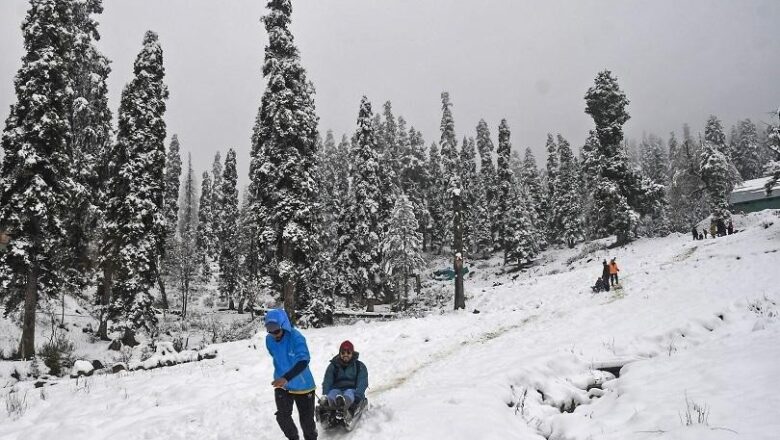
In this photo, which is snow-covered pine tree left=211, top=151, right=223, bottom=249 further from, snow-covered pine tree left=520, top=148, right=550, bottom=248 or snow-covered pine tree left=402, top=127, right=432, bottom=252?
snow-covered pine tree left=520, top=148, right=550, bottom=248

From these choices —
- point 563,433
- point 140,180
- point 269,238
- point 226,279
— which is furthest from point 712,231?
point 226,279

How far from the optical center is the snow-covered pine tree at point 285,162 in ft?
71.9

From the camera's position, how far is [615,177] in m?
41.4

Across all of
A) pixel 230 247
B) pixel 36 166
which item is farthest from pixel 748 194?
pixel 36 166

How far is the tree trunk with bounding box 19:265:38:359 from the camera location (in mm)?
17266

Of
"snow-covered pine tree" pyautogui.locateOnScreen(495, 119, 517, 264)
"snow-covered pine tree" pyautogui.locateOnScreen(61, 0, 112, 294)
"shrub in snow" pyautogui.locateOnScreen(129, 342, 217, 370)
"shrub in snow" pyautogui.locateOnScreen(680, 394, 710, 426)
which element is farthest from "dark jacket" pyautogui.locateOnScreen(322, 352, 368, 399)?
"snow-covered pine tree" pyautogui.locateOnScreen(495, 119, 517, 264)

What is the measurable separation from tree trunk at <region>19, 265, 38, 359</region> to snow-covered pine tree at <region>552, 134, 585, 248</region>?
176 ft

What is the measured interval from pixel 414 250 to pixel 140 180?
23517mm

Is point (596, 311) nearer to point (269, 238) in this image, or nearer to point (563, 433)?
point (563, 433)

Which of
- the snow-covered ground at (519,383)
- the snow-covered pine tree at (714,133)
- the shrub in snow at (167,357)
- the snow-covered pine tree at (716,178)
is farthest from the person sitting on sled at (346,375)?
the snow-covered pine tree at (714,133)

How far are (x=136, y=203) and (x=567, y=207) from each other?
5117 cm

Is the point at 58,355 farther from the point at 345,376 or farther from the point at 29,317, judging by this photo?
the point at 345,376

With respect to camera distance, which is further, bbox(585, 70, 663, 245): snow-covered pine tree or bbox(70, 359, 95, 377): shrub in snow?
bbox(585, 70, 663, 245): snow-covered pine tree

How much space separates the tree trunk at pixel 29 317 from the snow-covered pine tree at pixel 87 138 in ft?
11.2
